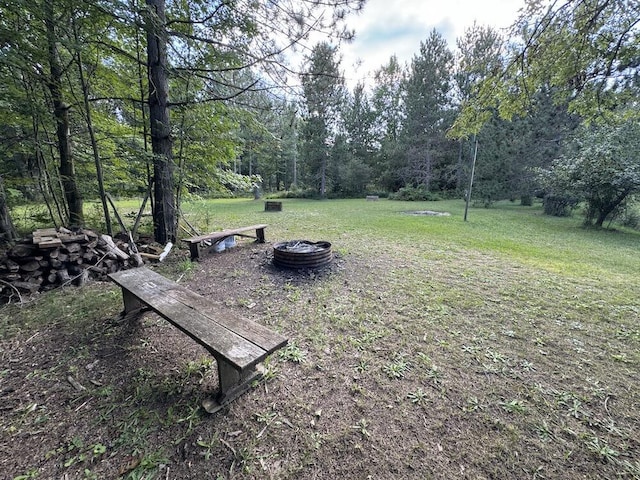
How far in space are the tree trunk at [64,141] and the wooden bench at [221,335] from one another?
3.66m

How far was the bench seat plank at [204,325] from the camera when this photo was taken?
1416 millimetres

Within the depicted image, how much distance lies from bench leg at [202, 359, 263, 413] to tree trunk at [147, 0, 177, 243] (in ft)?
11.9

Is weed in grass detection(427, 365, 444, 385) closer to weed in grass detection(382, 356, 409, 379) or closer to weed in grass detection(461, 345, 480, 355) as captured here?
weed in grass detection(382, 356, 409, 379)

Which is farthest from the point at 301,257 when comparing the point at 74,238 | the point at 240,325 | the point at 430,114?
the point at 430,114

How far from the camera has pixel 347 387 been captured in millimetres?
1803

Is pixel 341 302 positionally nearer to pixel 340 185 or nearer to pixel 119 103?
pixel 119 103

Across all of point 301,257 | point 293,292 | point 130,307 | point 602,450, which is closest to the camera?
point 602,450

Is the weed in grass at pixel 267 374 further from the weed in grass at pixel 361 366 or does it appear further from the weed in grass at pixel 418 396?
the weed in grass at pixel 418 396

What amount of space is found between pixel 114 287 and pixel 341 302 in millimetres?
2913

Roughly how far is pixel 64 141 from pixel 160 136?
162cm

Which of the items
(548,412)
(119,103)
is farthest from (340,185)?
(548,412)

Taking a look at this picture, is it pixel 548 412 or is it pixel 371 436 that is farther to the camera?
pixel 548 412

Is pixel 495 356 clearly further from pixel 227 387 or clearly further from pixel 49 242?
pixel 49 242

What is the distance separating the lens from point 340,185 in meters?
21.2
